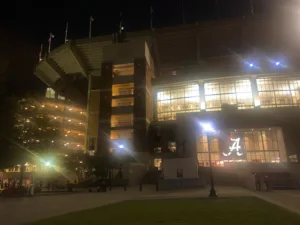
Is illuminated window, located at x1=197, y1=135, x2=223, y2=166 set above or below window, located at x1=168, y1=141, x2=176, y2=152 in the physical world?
below

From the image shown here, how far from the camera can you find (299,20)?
5644cm

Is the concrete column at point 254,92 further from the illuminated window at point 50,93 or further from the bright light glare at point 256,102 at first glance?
the illuminated window at point 50,93

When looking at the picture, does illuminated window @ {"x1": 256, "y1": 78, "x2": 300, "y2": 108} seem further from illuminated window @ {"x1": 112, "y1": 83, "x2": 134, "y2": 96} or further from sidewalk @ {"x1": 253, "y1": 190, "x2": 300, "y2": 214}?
sidewalk @ {"x1": 253, "y1": 190, "x2": 300, "y2": 214}

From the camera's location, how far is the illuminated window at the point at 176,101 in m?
55.7

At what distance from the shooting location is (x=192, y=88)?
187ft

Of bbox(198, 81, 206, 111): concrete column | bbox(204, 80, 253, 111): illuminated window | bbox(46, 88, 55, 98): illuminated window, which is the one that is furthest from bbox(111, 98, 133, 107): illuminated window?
bbox(46, 88, 55, 98): illuminated window

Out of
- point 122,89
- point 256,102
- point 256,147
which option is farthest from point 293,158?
point 122,89

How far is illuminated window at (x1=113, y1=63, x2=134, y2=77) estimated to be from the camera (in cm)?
5944

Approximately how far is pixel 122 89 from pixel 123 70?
5.41 meters

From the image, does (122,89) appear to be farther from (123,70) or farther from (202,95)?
(202,95)

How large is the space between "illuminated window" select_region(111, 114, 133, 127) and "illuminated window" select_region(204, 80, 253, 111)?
18483 mm

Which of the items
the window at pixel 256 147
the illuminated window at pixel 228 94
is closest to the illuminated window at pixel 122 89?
the illuminated window at pixel 228 94

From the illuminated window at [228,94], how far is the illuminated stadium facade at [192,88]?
0.22 meters

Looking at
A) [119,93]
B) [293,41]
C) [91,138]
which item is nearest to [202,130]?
[119,93]
